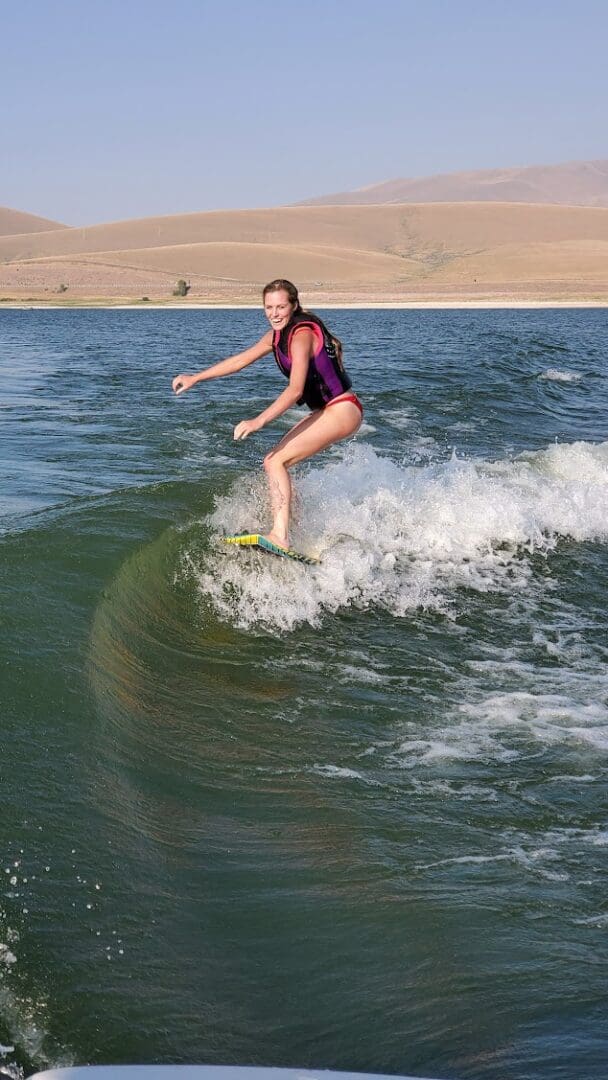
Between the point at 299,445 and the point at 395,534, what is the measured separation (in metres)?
2.24

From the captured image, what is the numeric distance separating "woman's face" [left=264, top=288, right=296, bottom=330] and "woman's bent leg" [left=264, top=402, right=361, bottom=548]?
28.3 inches

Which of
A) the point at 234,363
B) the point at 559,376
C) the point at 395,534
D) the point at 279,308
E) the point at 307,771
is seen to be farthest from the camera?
the point at 559,376

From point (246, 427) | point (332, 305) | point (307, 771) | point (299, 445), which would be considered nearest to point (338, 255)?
point (332, 305)

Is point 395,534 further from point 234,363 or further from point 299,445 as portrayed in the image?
point 234,363

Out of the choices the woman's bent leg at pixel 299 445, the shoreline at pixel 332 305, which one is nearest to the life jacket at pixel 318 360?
the woman's bent leg at pixel 299 445

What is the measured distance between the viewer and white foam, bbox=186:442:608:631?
7815mm

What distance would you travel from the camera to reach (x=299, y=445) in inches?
293

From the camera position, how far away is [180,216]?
168m

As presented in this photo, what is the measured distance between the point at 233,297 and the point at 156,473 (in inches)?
2668

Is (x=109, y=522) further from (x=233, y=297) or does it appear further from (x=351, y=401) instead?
(x=233, y=297)

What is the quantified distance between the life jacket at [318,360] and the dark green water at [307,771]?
1351 millimetres

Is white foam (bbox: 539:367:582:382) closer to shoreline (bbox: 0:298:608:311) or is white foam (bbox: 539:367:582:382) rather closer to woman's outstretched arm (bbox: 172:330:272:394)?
woman's outstretched arm (bbox: 172:330:272:394)

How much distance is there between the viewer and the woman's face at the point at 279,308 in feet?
22.5

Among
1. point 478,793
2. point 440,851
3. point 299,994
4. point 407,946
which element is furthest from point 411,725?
point 299,994
